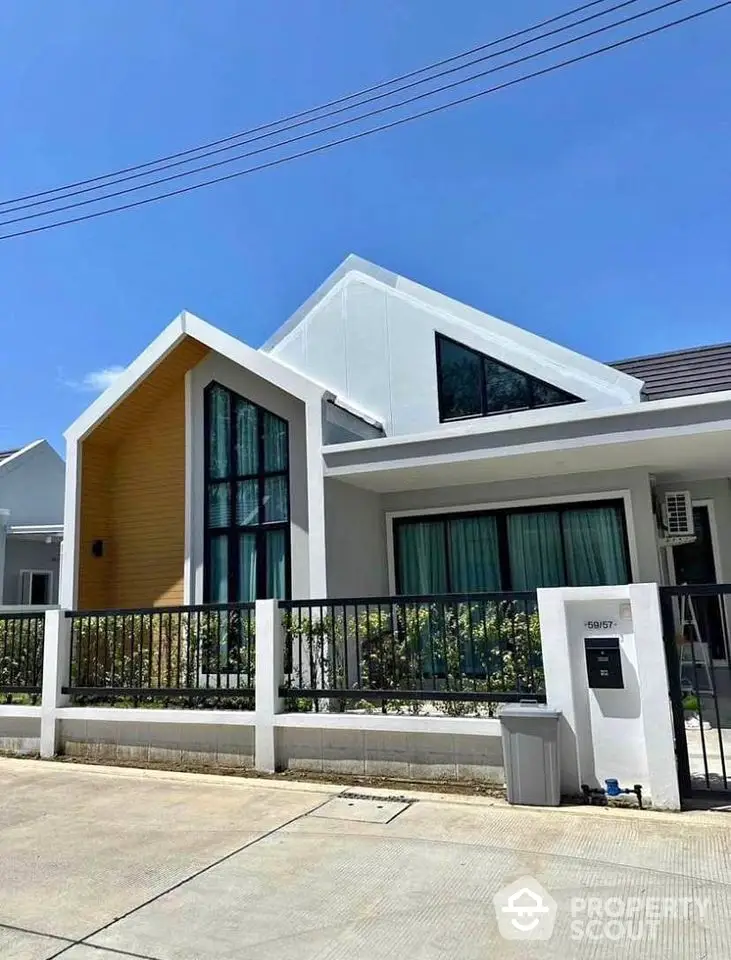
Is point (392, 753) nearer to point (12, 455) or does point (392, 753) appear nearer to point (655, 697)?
point (655, 697)

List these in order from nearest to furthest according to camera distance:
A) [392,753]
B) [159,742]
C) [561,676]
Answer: [561,676] → [392,753] → [159,742]

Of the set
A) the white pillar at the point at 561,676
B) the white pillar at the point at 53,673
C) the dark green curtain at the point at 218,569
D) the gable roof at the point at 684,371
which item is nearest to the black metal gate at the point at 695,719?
the white pillar at the point at 561,676

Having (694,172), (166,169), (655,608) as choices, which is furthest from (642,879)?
(166,169)

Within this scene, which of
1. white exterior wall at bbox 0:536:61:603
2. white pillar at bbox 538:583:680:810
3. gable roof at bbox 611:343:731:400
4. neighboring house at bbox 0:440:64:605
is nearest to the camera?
white pillar at bbox 538:583:680:810

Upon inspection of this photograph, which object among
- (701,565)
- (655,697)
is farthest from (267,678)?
(701,565)

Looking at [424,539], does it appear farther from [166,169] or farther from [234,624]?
[166,169]

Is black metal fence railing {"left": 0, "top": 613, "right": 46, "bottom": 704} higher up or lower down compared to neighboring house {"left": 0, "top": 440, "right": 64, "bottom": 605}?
lower down

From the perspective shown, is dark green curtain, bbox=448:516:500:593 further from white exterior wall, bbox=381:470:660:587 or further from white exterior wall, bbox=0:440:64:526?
white exterior wall, bbox=0:440:64:526

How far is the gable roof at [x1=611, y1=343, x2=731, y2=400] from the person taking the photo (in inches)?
368

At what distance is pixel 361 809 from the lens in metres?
6.10

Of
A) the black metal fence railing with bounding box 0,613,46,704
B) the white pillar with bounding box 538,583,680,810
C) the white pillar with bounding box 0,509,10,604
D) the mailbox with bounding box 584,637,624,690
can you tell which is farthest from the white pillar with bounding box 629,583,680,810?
the white pillar with bounding box 0,509,10,604

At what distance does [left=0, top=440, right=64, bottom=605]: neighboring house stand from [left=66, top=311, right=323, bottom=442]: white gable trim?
20.4ft

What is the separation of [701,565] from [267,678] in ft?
24.5

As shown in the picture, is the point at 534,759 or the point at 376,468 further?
the point at 376,468
